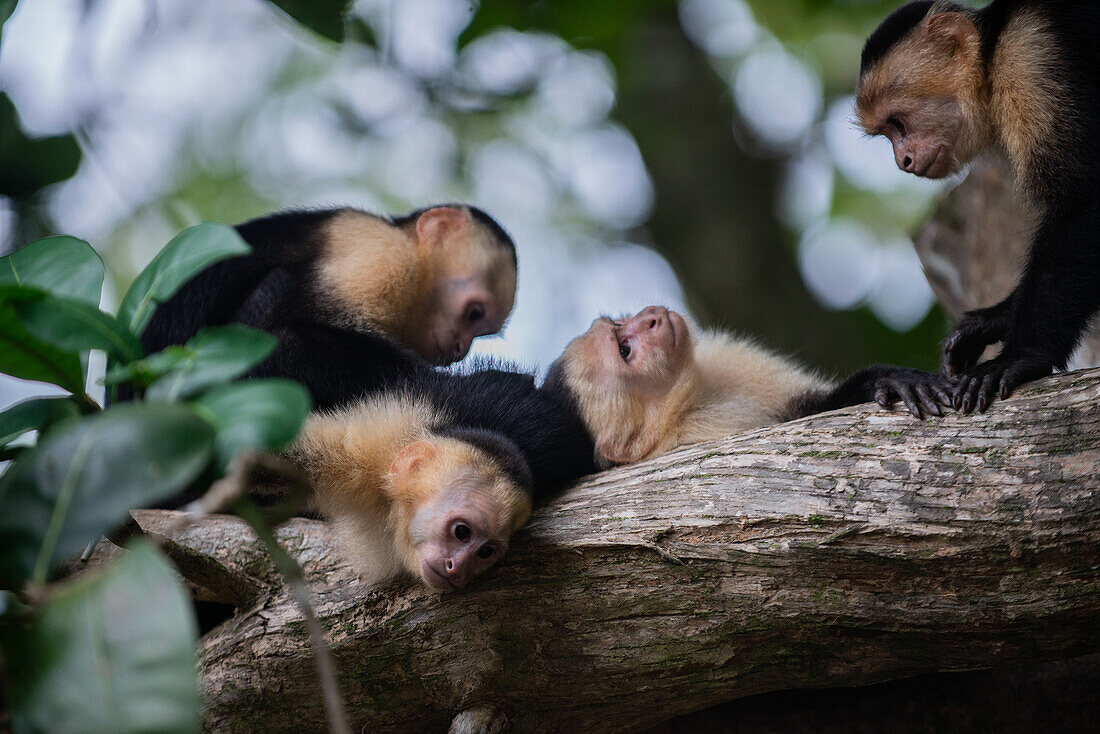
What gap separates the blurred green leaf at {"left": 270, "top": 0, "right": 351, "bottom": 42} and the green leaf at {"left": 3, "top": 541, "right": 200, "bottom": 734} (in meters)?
2.19

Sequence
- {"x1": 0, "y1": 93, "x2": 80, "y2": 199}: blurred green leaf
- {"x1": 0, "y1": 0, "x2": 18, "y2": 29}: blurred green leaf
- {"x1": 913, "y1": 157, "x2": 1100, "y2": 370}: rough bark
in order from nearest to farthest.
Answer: {"x1": 0, "y1": 0, "x2": 18, "y2": 29}: blurred green leaf < {"x1": 0, "y1": 93, "x2": 80, "y2": 199}: blurred green leaf < {"x1": 913, "y1": 157, "x2": 1100, "y2": 370}: rough bark

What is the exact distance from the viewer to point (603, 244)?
24.3ft

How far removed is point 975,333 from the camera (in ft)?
8.98

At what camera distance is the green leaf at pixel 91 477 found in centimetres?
113

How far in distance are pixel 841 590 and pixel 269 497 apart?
1.51m

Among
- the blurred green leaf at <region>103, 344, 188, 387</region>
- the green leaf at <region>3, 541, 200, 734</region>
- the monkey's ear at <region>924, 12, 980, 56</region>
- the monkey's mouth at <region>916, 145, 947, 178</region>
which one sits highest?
the monkey's ear at <region>924, 12, 980, 56</region>

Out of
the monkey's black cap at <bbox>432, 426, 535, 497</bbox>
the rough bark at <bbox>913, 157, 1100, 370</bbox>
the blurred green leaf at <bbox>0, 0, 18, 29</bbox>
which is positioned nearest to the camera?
the blurred green leaf at <bbox>0, 0, 18, 29</bbox>

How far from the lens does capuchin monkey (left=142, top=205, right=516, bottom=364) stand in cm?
338

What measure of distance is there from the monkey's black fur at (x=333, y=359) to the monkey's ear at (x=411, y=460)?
9 centimetres

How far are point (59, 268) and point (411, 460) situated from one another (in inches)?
42.2

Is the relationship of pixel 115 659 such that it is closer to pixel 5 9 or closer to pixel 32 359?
pixel 32 359

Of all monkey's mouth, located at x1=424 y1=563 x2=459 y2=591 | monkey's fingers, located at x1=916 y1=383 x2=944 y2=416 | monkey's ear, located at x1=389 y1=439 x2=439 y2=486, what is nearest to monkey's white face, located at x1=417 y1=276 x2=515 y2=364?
monkey's ear, located at x1=389 y1=439 x2=439 y2=486

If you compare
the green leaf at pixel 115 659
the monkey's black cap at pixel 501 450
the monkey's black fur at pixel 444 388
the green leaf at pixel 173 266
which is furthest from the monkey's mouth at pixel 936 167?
the green leaf at pixel 115 659

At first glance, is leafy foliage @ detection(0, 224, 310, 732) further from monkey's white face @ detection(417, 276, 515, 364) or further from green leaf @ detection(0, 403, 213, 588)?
monkey's white face @ detection(417, 276, 515, 364)
